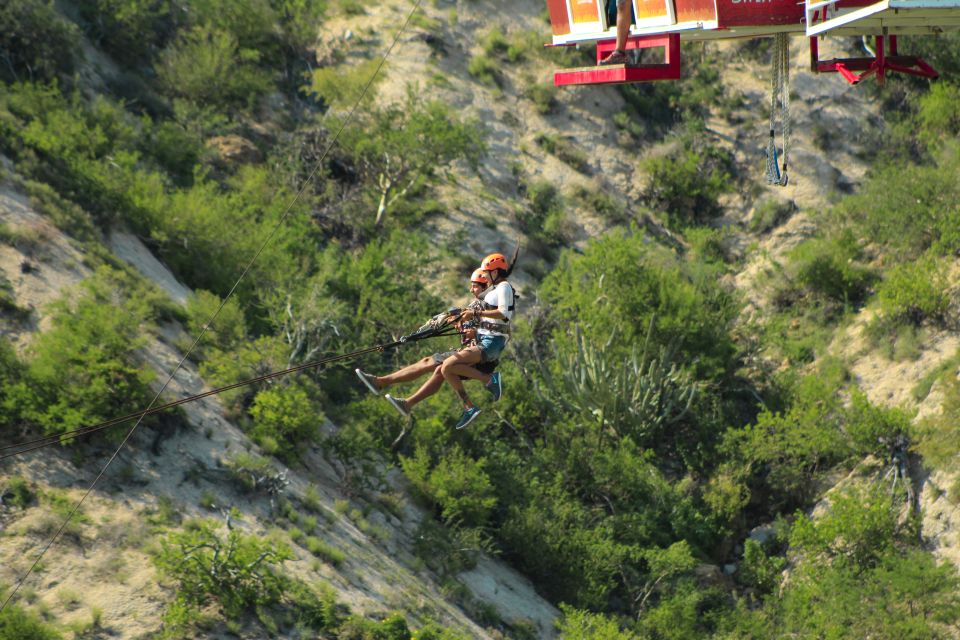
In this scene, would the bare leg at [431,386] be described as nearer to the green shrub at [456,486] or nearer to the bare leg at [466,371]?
the bare leg at [466,371]

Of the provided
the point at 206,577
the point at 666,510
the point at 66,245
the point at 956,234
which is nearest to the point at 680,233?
the point at 956,234

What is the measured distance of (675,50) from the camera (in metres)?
20.1

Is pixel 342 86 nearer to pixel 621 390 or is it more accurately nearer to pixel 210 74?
pixel 210 74

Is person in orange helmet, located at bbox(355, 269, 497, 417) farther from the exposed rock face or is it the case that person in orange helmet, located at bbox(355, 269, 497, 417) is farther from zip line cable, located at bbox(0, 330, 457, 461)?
the exposed rock face

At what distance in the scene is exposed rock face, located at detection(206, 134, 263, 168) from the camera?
3678cm

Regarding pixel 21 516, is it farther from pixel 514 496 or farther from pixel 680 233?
pixel 680 233

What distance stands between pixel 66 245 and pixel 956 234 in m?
20.8

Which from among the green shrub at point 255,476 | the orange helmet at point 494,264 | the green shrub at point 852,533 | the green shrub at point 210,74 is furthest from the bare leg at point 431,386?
the green shrub at point 210,74

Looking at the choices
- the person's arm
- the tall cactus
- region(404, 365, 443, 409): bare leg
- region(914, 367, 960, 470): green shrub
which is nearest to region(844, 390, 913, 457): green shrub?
region(914, 367, 960, 470): green shrub

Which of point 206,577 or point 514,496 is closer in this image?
point 206,577

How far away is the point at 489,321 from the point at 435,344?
13.9 meters

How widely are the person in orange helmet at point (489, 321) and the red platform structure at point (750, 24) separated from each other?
15.0 ft

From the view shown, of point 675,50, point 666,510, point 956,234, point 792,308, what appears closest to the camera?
point 675,50

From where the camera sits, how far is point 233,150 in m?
37.2
